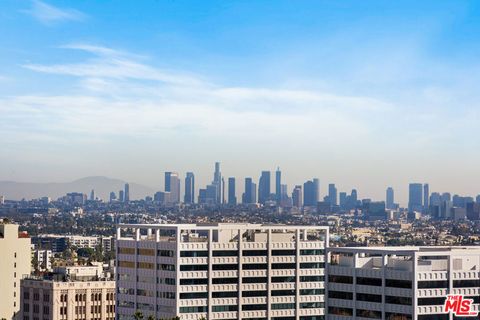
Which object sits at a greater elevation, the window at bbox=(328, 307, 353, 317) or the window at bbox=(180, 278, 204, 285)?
the window at bbox=(180, 278, 204, 285)

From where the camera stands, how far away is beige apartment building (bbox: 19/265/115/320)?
142 metres

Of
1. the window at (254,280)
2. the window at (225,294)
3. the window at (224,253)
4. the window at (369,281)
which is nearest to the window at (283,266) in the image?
the window at (254,280)

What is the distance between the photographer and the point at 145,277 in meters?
116

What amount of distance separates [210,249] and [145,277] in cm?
737

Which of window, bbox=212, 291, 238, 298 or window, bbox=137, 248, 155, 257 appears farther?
window, bbox=137, 248, 155, 257

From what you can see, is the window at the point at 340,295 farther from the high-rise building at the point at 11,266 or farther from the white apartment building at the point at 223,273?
the high-rise building at the point at 11,266

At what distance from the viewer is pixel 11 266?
156m

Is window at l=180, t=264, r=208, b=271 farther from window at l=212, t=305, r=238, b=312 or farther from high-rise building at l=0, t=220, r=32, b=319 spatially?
high-rise building at l=0, t=220, r=32, b=319

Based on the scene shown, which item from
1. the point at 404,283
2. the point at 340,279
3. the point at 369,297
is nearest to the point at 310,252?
the point at 340,279

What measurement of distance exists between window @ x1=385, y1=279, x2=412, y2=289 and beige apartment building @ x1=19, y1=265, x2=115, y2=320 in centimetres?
5820

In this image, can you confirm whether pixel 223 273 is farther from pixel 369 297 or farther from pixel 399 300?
pixel 399 300

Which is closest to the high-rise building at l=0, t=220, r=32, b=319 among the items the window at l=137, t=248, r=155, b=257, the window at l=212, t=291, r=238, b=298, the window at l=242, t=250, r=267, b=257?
the window at l=137, t=248, r=155, b=257

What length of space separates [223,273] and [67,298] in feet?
108

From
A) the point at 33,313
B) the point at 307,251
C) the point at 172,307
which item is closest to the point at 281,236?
the point at 307,251
